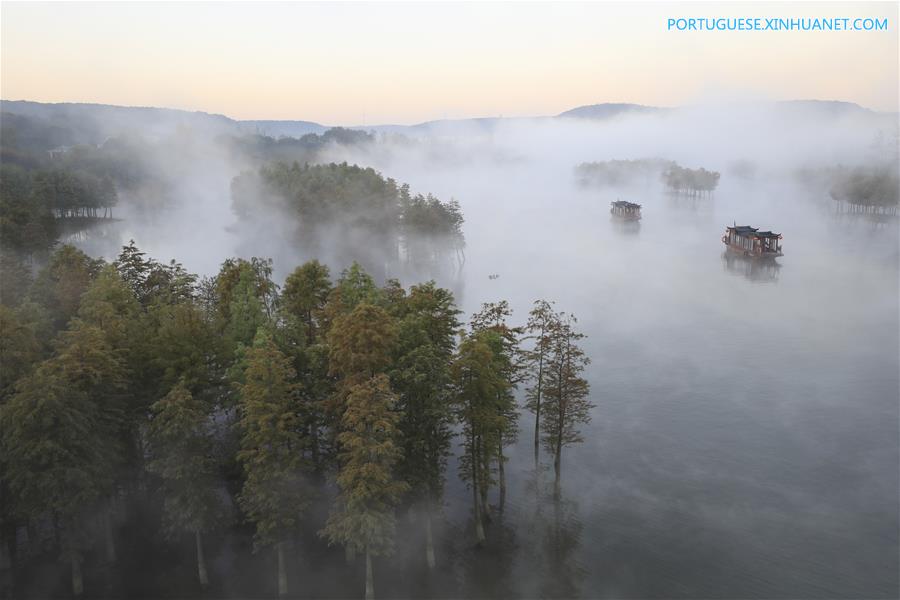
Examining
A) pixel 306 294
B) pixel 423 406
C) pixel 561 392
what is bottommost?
pixel 561 392

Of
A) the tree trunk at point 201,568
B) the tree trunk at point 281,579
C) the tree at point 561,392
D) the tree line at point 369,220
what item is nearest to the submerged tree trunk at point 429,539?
the tree trunk at point 281,579

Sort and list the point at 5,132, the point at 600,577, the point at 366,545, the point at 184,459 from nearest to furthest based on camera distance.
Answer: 1. the point at 366,545
2. the point at 184,459
3. the point at 600,577
4. the point at 5,132

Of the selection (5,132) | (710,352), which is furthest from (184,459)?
(5,132)

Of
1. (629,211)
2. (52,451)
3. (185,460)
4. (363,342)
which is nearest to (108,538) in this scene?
(52,451)

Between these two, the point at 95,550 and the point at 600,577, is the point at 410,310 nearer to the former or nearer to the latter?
the point at 600,577

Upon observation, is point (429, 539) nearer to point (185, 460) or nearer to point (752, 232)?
point (185, 460)

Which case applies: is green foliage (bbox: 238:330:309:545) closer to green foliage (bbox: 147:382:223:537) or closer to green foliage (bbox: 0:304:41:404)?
green foliage (bbox: 147:382:223:537)

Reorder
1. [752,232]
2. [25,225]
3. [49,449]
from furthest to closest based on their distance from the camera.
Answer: [752,232] → [25,225] → [49,449]
